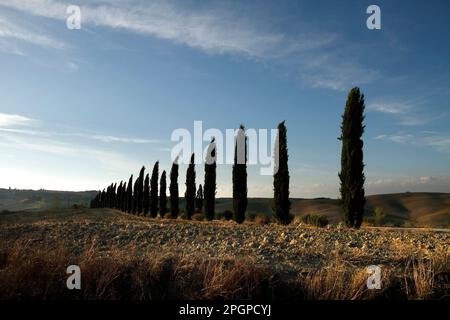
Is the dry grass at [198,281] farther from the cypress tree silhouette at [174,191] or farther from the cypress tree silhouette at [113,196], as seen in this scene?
the cypress tree silhouette at [113,196]

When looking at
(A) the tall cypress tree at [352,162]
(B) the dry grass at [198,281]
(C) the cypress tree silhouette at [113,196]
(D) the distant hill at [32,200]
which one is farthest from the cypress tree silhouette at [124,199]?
(D) the distant hill at [32,200]

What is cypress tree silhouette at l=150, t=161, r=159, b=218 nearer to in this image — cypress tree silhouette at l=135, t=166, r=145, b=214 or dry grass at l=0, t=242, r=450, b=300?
cypress tree silhouette at l=135, t=166, r=145, b=214

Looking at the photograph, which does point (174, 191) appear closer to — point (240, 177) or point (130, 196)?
point (240, 177)

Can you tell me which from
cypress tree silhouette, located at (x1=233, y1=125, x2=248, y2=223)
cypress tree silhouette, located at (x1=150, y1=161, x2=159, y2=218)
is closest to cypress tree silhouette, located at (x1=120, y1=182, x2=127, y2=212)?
cypress tree silhouette, located at (x1=150, y1=161, x2=159, y2=218)

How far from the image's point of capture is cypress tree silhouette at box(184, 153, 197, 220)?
38375mm

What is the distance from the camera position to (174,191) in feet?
141

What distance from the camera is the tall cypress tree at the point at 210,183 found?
114 feet

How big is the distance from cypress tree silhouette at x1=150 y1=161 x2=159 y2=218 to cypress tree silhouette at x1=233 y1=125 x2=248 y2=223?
17.9 meters

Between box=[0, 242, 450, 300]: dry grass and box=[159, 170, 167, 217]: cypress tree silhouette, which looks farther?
box=[159, 170, 167, 217]: cypress tree silhouette

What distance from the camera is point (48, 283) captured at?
712 cm

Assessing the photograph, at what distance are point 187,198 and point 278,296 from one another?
31897mm

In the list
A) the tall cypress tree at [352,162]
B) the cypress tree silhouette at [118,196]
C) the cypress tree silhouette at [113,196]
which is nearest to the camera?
the tall cypress tree at [352,162]
